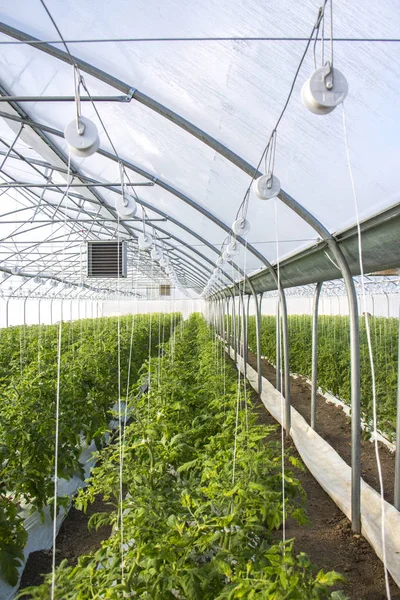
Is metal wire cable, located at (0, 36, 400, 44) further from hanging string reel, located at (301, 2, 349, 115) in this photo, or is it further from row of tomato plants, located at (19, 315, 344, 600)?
row of tomato plants, located at (19, 315, 344, 600)

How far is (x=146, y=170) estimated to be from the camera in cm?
614

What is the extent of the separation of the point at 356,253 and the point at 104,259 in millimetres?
→ 5052

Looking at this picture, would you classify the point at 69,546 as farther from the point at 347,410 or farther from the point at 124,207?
the point at 347,410

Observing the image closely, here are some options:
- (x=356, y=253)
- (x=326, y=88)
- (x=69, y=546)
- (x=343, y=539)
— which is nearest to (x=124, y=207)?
(x=356, y=253)

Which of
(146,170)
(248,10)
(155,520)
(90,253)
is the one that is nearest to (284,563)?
(155,520)

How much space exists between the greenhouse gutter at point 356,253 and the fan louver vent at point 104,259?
111 inches

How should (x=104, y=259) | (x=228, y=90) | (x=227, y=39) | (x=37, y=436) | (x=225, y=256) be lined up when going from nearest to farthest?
1. (x=227, y=39)
2. (x=228, y=90)
3. (x=37, y=436)
4. (x=225, y=256)
5. (x=104, y=259)

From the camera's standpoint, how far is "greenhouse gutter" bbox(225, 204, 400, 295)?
360 centimetres

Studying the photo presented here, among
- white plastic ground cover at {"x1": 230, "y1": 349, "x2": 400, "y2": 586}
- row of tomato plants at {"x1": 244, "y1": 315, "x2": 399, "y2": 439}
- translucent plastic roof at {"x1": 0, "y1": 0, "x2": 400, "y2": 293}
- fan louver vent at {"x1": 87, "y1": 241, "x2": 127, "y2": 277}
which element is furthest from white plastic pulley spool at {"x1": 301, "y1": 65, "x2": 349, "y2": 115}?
fan louver vent at {"x1": 87, "y1": 241, "x2": 127, "y2": 277}

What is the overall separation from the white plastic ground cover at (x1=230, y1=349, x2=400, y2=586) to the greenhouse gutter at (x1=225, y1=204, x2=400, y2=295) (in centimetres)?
207

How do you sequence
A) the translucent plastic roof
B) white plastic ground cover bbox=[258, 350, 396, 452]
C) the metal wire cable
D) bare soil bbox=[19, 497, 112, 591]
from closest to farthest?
the metal wire cable < the translucent plastic roof < bare soil bbox=[19, 497, 112, 591] < white plastic ground cover bbox=[258, 350, 396, 452]

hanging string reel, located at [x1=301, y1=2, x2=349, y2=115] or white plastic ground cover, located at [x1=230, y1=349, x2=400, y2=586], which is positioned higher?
hanging string reel, located at [x1=301, y1=2, x2=349, y2=115]

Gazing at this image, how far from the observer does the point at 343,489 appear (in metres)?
4.90

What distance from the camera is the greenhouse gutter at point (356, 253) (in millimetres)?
3604
